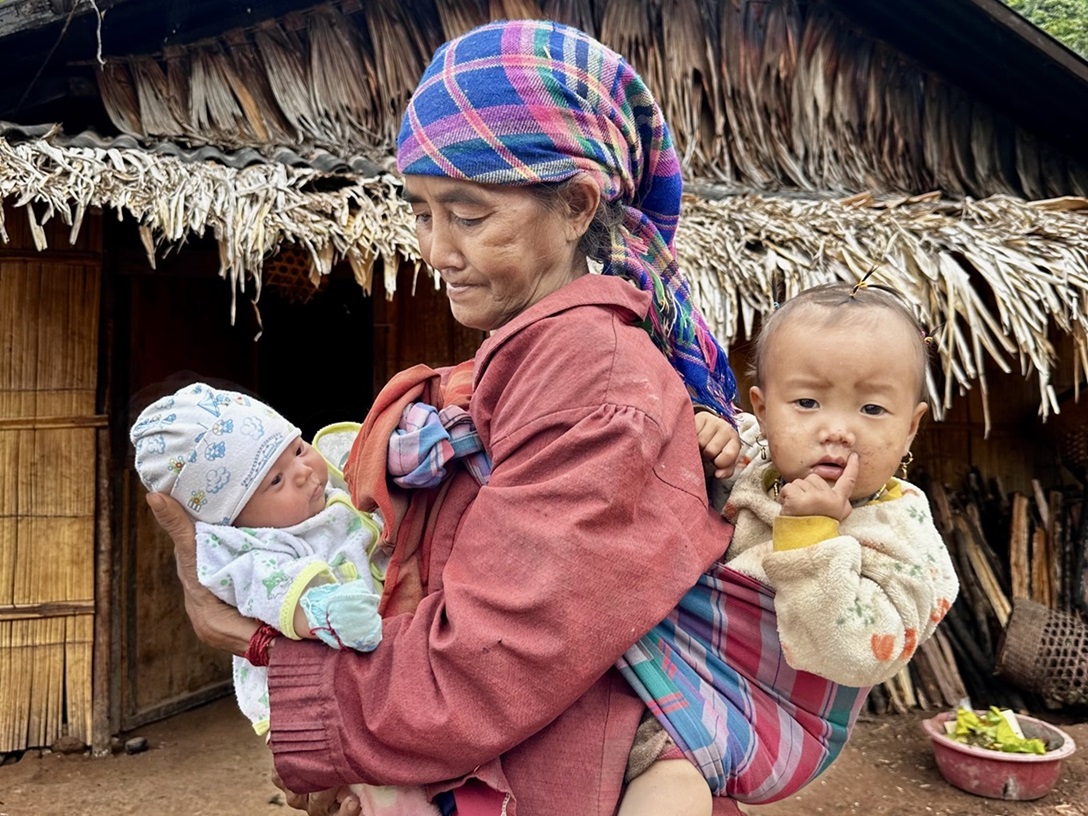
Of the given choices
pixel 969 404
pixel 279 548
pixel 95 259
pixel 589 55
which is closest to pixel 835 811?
pixel 969 404

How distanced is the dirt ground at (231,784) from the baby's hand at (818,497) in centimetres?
420

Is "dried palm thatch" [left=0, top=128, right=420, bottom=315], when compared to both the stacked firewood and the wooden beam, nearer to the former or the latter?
the wooden beam

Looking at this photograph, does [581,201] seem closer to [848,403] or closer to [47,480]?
[848,403]

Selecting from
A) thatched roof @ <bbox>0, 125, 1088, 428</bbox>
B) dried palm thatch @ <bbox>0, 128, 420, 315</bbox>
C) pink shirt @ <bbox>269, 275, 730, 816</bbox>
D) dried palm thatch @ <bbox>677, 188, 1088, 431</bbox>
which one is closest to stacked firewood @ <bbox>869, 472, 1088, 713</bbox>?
thatched roof @ <bbox>0, 125, 1088, 428</bbox>

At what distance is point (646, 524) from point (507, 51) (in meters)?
0.72

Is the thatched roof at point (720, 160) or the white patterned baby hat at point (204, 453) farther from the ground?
the thatched roof at point (720, 160)

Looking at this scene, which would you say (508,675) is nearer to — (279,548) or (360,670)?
(360,670)

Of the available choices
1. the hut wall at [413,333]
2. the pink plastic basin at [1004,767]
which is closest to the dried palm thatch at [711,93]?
the hut wall at [413,333]

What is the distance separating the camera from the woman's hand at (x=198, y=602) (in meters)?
1.34

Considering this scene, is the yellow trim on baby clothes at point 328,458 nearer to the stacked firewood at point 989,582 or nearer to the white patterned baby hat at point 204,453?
Answer: the white patterned baby hat at point 204,453

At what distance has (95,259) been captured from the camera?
5.03 m

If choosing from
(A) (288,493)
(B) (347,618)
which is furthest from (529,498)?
(A) (288,493)

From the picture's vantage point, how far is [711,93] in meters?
6.34

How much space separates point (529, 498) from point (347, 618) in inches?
12.5
